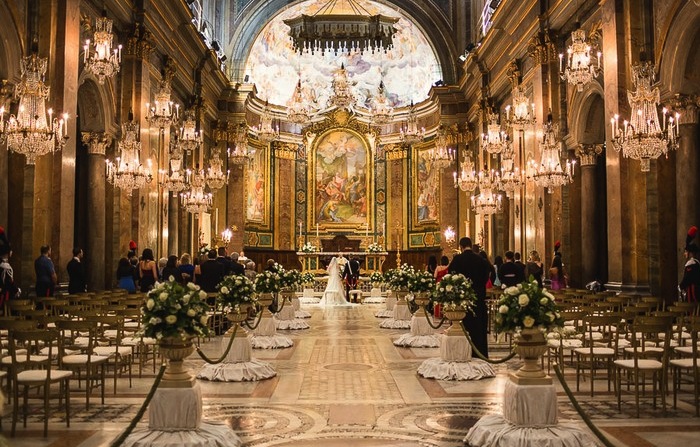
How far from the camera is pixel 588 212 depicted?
64.9ft

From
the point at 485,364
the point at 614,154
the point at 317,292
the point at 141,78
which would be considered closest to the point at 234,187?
the point at 317,292

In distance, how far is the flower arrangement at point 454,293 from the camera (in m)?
9.85

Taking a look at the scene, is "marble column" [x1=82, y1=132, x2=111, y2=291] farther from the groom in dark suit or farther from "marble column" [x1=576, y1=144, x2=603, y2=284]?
"marble column" [x1=576, y1=144, x2=603, y2=284]

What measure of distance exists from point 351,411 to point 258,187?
29.4 metres

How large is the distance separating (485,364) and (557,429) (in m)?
4.14

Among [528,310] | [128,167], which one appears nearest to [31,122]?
[128,167]

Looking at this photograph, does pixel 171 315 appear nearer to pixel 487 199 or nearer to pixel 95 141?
pixel 95 141

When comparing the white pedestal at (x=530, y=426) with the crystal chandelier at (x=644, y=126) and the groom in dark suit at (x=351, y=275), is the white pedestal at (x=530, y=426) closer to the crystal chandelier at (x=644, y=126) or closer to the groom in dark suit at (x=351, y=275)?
the crystal chandelier at (x=644, y=126)

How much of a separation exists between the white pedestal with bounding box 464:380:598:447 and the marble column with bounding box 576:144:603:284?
14.0m

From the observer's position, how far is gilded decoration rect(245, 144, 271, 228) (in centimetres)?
3562

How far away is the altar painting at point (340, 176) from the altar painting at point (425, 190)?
3141mm

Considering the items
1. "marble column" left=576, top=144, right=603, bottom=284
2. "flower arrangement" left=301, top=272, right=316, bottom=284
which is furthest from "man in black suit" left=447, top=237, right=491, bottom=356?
"marble column" left=576, top=144, right=603, bottom=284

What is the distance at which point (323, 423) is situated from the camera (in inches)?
294

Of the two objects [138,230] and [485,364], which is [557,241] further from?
[138,230]
